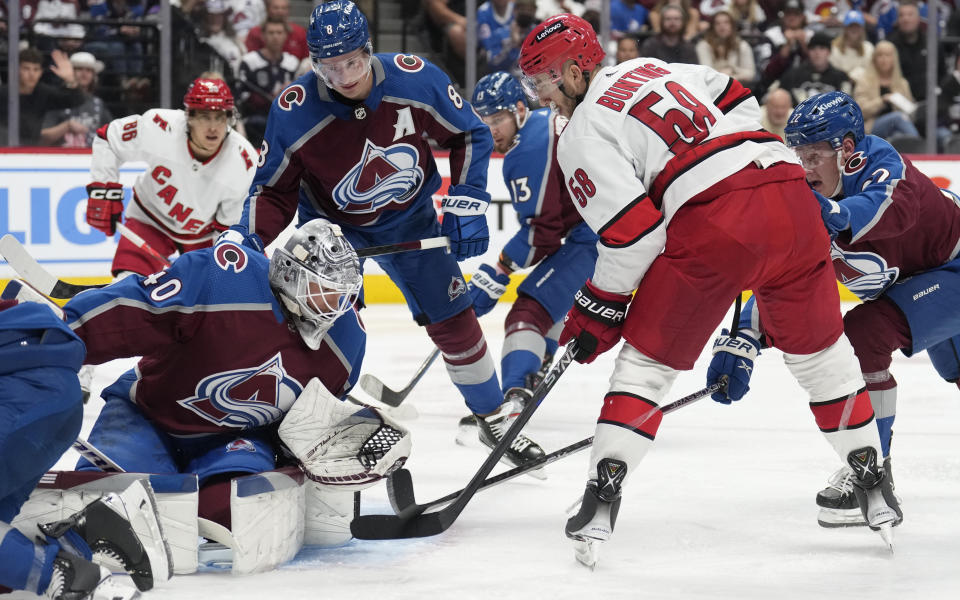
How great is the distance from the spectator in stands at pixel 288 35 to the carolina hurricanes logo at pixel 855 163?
4.58 m

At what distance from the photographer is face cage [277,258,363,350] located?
2.27 m

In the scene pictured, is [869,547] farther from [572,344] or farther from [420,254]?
[420,254]

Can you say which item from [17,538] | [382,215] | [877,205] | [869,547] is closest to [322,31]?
[382,215]

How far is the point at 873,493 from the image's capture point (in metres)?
2.47

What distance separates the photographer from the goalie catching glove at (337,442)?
91.6 inches

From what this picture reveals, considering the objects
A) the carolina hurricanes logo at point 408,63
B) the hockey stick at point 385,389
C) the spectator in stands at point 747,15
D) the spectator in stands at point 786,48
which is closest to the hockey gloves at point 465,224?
the carolina hurricanes logo at point 408,63

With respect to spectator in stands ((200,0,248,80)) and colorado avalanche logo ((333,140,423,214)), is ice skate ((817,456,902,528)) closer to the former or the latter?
colorado avalanche logo ((333,140,423,214))

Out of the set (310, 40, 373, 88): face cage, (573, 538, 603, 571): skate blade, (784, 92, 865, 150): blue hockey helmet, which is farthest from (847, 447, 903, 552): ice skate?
(310, 40, 373, 88): face cage

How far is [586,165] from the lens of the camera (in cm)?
231

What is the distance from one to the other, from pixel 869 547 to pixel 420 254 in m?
1.36

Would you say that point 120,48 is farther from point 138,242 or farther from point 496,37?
point 138,242

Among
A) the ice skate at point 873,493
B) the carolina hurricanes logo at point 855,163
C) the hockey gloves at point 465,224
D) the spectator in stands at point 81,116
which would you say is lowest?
the spectator in stands at point 81,116

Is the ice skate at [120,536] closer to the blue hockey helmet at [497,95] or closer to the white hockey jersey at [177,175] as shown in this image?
the blue hockey helmet at [497,95]

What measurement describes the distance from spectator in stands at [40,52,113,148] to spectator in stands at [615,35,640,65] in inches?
114
